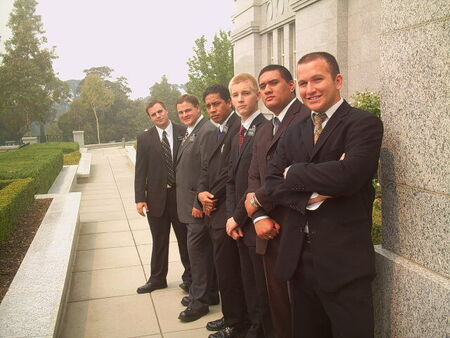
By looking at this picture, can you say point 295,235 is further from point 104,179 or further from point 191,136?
point 104,179

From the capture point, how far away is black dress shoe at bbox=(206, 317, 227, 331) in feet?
14.7

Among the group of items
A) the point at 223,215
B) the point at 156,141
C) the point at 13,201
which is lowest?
the point at 13,201

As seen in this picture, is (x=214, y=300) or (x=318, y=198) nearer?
(x=318, y=198)

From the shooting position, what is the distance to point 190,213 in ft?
16.1

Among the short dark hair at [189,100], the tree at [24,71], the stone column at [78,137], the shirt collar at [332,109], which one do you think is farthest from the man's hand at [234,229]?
the stone column at [78,137]

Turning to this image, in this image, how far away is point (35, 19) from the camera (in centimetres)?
3909

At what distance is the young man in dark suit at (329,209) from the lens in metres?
2.52

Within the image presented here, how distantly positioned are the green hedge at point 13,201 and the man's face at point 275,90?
4.62 metres

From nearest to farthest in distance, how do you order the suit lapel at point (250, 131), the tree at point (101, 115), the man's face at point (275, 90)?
the man's face at point (275, 90), the suit lapel at point (250, 131), the tree at point (101, 115)

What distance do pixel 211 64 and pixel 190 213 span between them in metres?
29.2

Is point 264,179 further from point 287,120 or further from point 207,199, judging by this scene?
point 207,199

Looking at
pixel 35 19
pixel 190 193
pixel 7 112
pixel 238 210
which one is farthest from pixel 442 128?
pixel 35 19

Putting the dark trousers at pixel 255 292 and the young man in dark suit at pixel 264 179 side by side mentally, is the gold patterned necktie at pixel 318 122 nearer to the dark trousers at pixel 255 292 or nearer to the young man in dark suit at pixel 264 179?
the young man in dark suit at pixel 264 179

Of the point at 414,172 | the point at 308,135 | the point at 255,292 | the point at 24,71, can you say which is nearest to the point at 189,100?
the point at 255,292
